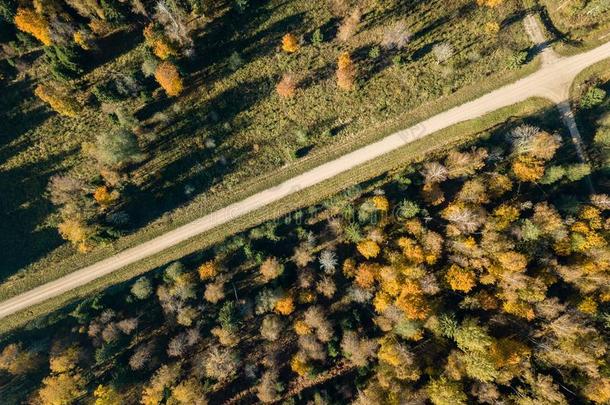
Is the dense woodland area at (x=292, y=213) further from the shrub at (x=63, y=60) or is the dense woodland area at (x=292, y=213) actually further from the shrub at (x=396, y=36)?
the shrub at (x=396, y=36)

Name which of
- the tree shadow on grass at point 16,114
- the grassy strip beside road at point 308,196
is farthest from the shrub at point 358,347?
the tree shadow on grass at point 16,114

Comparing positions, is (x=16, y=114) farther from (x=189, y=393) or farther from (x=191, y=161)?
(x=189, y=393)

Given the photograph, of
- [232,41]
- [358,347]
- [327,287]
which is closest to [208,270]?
[327,287]

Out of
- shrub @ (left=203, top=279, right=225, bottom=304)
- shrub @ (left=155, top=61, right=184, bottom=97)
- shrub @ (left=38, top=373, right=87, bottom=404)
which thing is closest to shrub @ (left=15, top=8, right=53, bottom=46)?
shrub @ (left=155, top=61, right=184, bottom=97)

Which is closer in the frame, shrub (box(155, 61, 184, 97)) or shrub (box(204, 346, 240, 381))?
shrub (box(204, 346, 240, 381))

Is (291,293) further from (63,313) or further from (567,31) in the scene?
(567,31)

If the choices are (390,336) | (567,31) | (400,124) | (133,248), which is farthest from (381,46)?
(133,248)

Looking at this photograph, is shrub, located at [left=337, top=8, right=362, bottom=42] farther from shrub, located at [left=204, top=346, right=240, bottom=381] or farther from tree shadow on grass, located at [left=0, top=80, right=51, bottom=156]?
shrub, located at [left=204, top=346, right=240, bottom=381]
